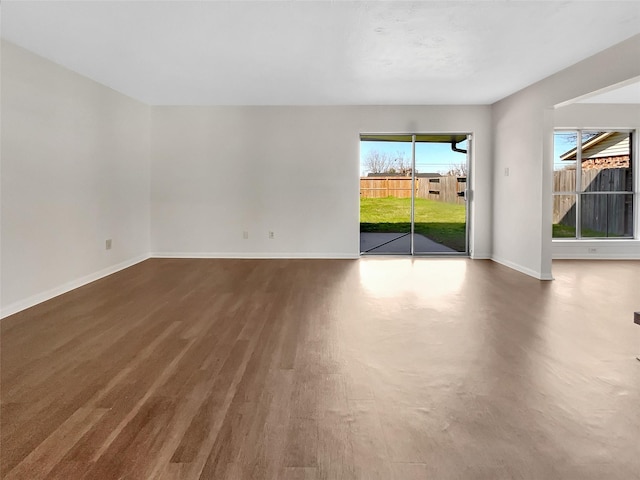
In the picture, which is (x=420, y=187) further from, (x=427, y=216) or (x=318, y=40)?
(x=318, y=40)

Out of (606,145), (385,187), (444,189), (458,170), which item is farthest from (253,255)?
(606,145)

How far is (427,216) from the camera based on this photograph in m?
7.71


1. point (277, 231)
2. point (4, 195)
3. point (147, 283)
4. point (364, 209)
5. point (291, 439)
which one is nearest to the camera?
point (291, 439)

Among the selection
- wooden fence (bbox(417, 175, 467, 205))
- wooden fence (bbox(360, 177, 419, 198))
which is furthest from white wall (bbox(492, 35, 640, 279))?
wooden fence (bbox(360, 177, 419, 198))

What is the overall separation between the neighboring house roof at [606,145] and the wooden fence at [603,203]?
275mm

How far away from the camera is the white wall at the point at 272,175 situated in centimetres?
696

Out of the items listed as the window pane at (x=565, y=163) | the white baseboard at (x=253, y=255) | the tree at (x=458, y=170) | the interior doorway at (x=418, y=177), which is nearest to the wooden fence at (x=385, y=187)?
the interior doorway at (x=418, y=177)

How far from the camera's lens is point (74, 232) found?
190 inches

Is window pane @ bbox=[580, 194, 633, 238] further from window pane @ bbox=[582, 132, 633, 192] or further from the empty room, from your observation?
window pane @ bbox=[582, 132, 633, 192]

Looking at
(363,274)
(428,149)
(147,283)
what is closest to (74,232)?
(147,283)

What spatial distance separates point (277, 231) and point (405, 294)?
3.07 meters

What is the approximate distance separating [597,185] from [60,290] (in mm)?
8020

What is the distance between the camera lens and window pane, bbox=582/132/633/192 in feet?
23.5

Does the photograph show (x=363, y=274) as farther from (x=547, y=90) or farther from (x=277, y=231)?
(x=547, y=90)
